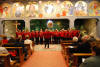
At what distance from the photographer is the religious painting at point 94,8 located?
16734 millimetres

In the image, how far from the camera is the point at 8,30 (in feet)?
66.0

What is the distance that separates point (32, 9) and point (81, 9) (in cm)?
573

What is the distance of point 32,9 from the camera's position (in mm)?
17125

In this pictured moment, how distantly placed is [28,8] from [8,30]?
5.04 metres

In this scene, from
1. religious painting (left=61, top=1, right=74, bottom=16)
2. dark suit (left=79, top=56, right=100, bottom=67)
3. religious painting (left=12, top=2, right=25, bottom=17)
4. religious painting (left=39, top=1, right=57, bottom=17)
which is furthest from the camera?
religious painting (left=12, top=2, right=25, bottom=17)

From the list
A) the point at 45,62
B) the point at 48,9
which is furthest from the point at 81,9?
the point at 45,62

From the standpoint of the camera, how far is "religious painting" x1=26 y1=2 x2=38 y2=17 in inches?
673

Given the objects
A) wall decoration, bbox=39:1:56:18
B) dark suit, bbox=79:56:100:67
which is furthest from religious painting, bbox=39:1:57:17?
dark suit, bbox=79:56:100:67

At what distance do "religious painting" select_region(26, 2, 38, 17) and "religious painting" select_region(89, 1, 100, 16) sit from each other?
6.40 metres

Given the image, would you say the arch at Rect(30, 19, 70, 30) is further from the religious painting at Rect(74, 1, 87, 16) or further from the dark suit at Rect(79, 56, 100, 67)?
the dark suit at Rect(79, 56, 100, 67)

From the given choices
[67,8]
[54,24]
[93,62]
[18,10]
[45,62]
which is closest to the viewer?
[93,62]

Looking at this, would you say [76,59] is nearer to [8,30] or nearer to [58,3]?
[58,3]

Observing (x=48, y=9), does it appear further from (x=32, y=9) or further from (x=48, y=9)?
(x=32, y=9)

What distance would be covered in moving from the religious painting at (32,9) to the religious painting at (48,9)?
23.2 inches
